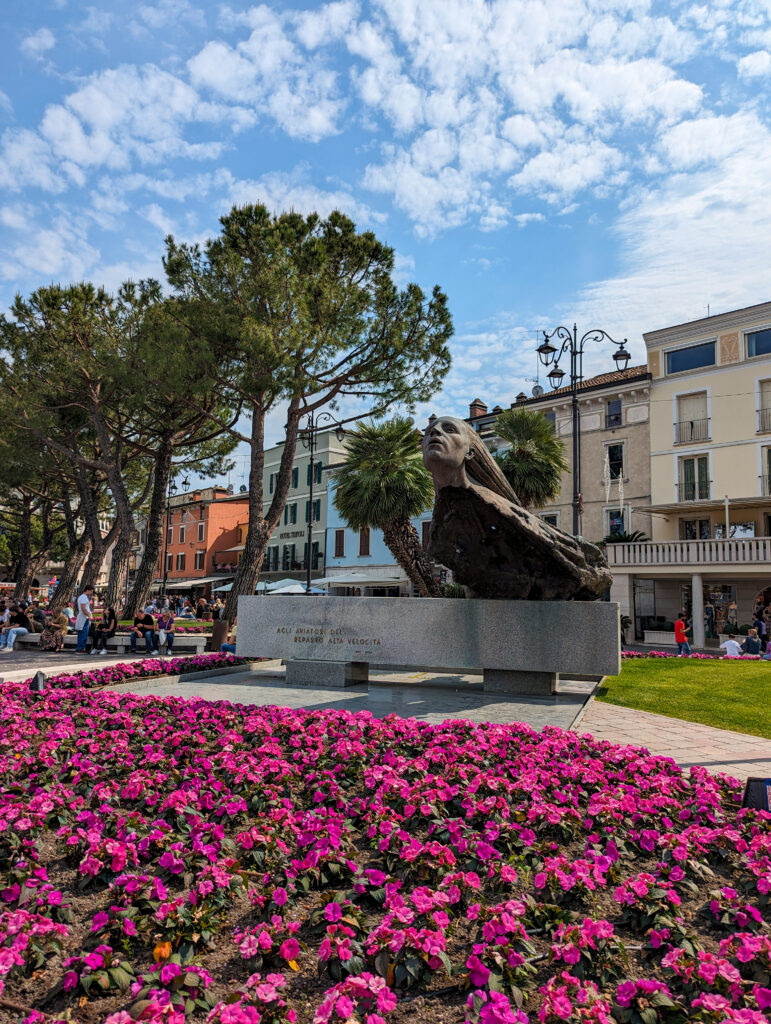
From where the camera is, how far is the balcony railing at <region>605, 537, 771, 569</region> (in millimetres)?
26141

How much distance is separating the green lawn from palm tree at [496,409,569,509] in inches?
405

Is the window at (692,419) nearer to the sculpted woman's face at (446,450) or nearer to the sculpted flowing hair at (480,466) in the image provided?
the sculpted flowing hair at (480,466)

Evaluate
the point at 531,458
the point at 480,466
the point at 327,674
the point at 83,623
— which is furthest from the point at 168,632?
the point at 531,458

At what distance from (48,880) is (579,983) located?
2.55 m

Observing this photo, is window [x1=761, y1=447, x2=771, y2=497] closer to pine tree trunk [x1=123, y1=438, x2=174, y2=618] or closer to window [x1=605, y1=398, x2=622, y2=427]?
window [x1=605, y1=398, x2=622, y2=427]

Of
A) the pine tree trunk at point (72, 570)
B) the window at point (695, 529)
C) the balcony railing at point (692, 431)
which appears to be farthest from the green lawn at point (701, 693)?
the pine tree trunk at point (72, 570)

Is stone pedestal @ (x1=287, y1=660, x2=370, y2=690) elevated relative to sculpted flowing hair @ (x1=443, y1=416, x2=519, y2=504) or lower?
lower

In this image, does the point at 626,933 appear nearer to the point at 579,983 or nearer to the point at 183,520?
the point at 579,983

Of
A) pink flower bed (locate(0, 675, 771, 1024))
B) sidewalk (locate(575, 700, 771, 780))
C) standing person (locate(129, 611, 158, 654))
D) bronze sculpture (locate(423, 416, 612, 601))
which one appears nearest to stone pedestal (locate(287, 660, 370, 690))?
bronze sculpture (locate(423, 416, 612, 601))

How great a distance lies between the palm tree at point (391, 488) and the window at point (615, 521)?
45.8ft

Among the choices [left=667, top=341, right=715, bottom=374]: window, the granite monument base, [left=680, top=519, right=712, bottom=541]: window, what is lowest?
the granite monument base

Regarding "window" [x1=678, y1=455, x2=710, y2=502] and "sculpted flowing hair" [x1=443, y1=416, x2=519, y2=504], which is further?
"window" [x1=678, y1=455, x2=710, y2=502]

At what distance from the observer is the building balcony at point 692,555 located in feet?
85.6

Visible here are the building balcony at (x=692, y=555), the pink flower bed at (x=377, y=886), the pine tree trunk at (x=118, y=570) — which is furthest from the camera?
the building balcony at (x=692, y=555)
